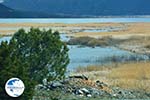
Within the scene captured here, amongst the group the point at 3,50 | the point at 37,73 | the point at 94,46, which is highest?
the point at 3,50

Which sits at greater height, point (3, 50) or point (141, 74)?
point (3, 50)

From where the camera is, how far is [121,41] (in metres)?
73.1

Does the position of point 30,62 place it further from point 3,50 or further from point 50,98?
point 3,50

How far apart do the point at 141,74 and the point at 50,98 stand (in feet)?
39.4

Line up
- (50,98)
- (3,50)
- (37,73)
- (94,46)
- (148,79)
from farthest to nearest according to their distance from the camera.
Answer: (94,46)
(148,79)
(37,73)
(50,98)
(3,50)

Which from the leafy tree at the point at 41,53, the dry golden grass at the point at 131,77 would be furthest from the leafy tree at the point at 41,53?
the dry golden grass at the point at 131,77

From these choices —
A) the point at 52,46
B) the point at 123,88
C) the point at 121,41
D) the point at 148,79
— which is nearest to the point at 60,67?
the point at 52,46

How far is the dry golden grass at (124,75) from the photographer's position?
29292 mm

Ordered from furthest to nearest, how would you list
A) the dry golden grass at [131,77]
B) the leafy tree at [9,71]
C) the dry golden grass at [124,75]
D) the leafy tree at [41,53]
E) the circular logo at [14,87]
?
the dry golden grass at [124,75]
the dry golden grass at [131,77]
the leafy tree at [41,53]
the leafy tree at [9,71]
the circular logo at [14,87]

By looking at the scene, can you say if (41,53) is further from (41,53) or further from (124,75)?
(124,75)

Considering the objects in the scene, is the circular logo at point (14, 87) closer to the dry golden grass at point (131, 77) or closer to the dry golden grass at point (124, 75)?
the dry golden grass at point (124, 75)

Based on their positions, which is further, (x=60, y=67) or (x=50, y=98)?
(x=60, y=67)

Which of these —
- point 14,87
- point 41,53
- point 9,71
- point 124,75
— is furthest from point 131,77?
point 14,87

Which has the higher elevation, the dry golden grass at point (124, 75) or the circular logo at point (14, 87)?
the circular logo at point (14, 87)
